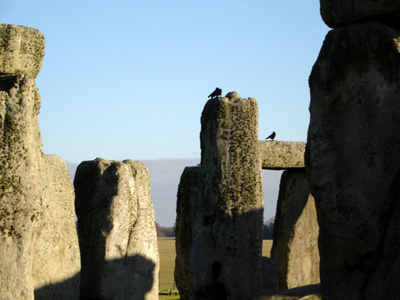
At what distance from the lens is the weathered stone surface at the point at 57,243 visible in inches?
333

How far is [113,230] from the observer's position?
998 centimetres

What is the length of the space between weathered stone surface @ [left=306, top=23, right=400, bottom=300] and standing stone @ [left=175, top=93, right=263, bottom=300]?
11.6 ft

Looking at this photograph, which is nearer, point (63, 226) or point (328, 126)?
point (328, 126)

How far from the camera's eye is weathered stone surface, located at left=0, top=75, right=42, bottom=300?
18.9 feet

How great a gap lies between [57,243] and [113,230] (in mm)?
1374

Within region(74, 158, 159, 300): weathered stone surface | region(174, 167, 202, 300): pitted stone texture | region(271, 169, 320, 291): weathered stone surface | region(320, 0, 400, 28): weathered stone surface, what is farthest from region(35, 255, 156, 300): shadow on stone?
region(320, 0, 400, 28): weathered stone surface

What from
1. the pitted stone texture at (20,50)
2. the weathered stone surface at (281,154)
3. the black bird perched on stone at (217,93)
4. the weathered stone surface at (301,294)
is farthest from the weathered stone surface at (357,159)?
the weathered stone surface at (281,154)

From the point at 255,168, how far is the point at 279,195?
4.67 meters

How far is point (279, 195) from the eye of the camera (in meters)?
13.9

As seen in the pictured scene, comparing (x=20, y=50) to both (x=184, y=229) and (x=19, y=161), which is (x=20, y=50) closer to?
(x=19, y=161)

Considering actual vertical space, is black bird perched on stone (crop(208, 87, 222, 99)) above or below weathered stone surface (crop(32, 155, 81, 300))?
above

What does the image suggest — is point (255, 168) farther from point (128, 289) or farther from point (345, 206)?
point (345, 206)

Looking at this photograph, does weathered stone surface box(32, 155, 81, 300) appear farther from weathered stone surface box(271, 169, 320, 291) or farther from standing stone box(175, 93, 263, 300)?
weathered stone surface box(271, 169, 320, 291)

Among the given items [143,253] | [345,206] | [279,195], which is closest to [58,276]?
[143,253]
